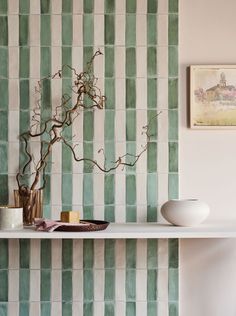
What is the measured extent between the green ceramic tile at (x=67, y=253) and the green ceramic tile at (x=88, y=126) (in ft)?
1.51

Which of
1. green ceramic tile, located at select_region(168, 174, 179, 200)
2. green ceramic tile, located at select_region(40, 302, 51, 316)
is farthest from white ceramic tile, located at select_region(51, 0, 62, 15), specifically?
green ceramic tile, located at select_region(40, 302, 51, 316)

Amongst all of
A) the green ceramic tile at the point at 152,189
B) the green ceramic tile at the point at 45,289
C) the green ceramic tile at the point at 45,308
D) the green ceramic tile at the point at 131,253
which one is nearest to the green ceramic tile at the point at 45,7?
the green ceramic tile at the point at 152,189

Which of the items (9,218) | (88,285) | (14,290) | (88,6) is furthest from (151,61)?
(14,290)

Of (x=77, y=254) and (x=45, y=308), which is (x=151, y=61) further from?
(x=45, y=308)

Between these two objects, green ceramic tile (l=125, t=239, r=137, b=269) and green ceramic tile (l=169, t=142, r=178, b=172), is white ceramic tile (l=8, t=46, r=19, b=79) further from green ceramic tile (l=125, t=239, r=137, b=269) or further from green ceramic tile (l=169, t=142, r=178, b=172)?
green ceramic tile (l=125, t=239, r=137, b=269)

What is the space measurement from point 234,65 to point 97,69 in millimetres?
597

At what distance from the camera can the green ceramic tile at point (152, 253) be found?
213 centimetres

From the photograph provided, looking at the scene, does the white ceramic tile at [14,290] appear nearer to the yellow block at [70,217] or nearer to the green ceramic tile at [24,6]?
the yellow block at [70,217]

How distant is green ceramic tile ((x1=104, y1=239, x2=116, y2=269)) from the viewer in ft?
7.01

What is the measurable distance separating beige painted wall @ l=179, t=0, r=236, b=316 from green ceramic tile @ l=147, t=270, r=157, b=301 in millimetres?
118

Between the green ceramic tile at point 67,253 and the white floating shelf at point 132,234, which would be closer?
the white floating shelf at point 132,234

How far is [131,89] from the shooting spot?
2.14 m

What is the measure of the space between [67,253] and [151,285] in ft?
1.29

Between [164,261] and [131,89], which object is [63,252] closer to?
[164,261]
